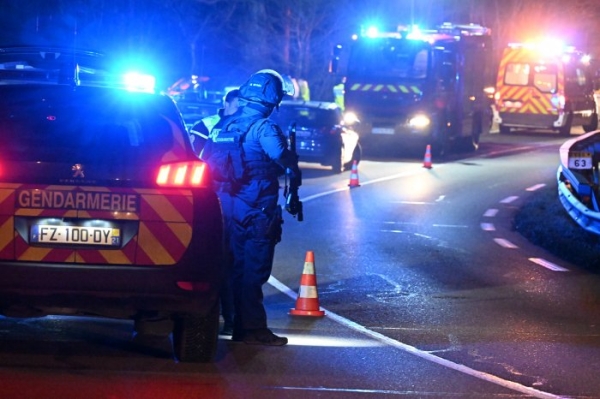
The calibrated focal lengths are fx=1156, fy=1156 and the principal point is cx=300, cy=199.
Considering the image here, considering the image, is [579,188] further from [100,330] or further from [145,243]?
[145,243]

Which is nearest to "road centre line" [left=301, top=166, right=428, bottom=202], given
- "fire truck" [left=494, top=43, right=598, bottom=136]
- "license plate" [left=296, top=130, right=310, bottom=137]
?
"license plate" [left=296, top=130, right=310, bottom=137]

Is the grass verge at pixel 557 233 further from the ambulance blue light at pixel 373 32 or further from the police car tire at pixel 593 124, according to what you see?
the police car tire at pixel 593 124

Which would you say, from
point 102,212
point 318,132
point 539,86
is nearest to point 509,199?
point 318,132

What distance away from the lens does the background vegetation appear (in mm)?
40906

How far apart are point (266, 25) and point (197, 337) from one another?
40.9m

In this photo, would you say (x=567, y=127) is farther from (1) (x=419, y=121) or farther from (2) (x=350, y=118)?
(2) (x=350, y=118)

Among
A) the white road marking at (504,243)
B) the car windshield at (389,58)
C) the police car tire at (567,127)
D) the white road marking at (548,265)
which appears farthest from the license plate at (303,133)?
the police car tire at (567,127)

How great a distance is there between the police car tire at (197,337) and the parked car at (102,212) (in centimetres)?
19

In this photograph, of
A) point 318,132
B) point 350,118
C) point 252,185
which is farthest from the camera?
point 350,118

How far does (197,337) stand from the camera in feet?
22.6

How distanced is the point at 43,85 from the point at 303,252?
6439mm

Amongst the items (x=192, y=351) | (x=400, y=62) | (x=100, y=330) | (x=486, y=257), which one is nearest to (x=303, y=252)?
(x=486, y=257)

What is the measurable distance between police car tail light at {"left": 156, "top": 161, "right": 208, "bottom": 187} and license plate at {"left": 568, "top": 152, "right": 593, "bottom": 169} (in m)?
9.04

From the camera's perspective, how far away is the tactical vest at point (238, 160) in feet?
24.8
